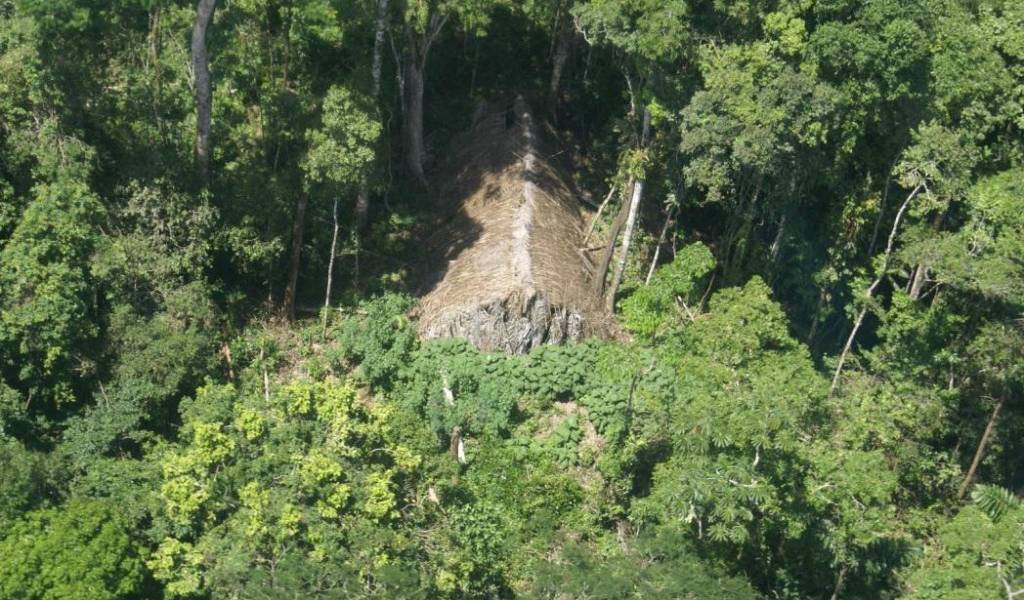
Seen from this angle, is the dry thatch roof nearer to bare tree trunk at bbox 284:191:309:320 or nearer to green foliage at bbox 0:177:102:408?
bare tree trunk at bbox 284:191:309:320

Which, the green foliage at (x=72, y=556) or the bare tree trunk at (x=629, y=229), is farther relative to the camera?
the bare tree trunk at (x=629, y=229)

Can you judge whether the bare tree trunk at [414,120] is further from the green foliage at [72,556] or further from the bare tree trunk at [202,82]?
the green foliage at [72,556]

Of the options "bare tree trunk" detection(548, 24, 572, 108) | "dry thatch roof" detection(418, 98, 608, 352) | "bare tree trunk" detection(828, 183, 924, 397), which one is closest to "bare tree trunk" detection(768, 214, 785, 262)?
"bare tree trunk" detection(828, 183, 924, 397)

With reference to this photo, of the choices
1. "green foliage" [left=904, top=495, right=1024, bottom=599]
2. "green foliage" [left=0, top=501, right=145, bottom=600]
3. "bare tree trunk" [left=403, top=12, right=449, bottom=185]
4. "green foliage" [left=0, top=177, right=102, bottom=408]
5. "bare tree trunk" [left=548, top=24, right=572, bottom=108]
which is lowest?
"green foliage" [left=0, top=501, right=145, bottom=600]

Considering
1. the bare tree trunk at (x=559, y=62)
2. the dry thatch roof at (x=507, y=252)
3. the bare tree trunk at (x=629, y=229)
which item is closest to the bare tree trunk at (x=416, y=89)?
the dry thatch roof at (x=507, y=252)

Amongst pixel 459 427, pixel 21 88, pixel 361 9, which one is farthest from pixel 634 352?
pixel 21 88
